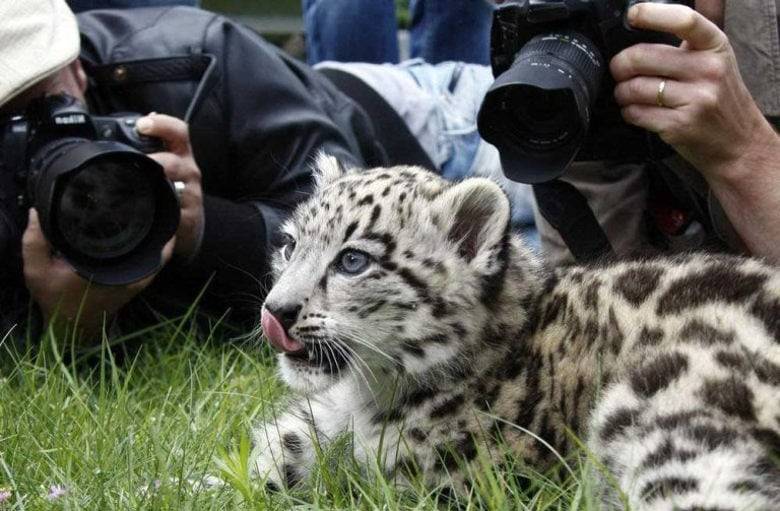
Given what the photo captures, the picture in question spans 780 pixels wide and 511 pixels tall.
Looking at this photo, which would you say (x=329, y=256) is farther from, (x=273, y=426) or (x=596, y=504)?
(x=596, y=504)

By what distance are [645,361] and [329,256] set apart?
0.80 m

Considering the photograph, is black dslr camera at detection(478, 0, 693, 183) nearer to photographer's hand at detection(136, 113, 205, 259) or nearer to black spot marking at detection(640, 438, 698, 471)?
black spot marking at detection(640, 438, 698, 471)

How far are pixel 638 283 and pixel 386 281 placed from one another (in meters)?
0.59

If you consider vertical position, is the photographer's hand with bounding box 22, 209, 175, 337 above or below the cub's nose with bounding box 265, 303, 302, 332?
below

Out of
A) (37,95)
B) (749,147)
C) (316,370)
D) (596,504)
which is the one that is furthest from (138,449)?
(749,147)

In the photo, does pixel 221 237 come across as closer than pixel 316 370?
No

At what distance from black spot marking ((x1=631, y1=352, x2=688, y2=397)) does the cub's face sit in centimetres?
48

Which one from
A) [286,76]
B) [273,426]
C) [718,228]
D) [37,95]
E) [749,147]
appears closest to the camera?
[273,426]

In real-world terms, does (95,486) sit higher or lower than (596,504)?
lower

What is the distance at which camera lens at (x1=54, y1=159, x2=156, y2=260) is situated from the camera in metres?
3.98

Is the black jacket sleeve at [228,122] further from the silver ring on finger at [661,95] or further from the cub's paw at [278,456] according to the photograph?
the silver ring on finger at [661,95]

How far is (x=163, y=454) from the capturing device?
3057 millimetres

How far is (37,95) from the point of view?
4230mm

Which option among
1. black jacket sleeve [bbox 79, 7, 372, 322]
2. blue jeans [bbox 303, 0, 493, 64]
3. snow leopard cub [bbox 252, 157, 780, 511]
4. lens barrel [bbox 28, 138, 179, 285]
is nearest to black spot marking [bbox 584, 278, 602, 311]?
snow leopard cub [bbox 252, 157, 780, 511]
